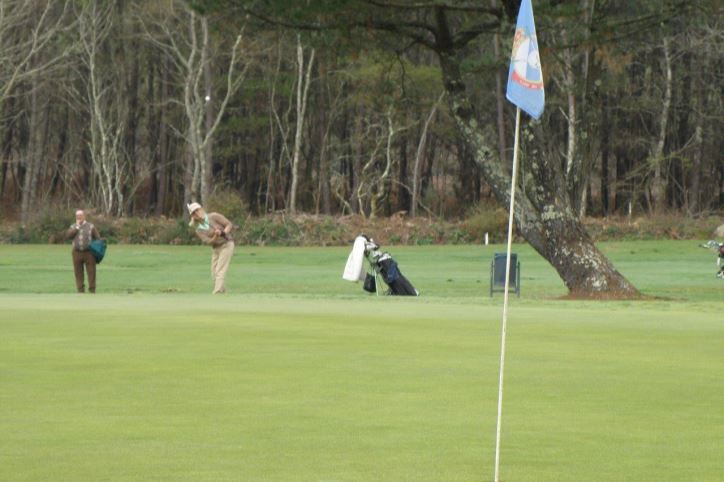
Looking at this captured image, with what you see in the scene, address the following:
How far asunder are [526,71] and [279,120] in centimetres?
7052

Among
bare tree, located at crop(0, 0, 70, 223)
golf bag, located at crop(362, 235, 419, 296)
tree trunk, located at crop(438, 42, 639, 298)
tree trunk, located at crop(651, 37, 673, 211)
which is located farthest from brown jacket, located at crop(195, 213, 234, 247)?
bare tree, located at crop(0, 0, 70, 223)

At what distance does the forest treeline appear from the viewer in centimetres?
7000

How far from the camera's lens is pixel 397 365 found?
47.0ft

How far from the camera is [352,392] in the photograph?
478 inches

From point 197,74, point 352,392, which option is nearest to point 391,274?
point 352,392

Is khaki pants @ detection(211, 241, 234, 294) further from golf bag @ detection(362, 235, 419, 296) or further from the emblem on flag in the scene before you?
the emblem on flag

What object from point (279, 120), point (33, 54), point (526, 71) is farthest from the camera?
point (279, 120)

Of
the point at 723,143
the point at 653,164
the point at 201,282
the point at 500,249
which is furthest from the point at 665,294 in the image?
the point at 723,143

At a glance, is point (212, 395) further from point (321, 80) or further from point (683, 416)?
point (321, 80)

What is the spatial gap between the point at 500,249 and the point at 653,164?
1683 centimetres

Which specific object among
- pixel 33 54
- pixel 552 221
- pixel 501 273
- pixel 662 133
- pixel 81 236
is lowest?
pixel 501 273

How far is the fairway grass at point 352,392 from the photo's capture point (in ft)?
30.0

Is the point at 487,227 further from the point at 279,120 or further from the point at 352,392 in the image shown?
the point at 352,392

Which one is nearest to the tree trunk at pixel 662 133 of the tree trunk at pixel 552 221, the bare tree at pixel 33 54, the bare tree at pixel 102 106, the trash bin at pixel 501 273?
the bare tree at pixel 102 106
